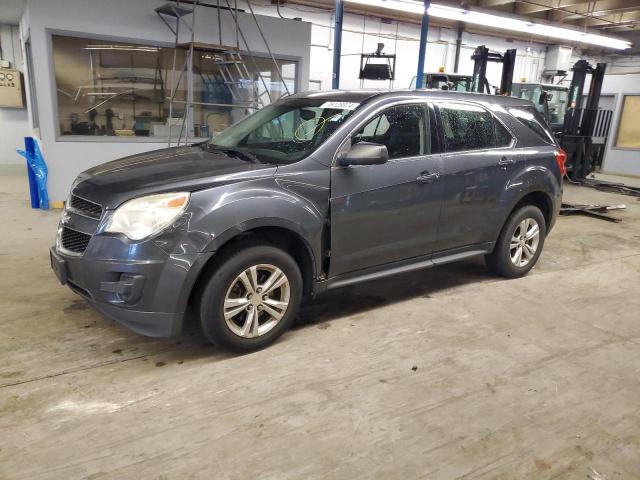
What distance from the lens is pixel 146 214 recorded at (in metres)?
2.66

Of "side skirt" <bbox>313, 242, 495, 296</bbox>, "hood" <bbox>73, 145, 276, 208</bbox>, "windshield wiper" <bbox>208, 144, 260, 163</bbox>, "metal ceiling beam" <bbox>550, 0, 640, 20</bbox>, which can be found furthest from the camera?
"metal ceiling beam" <bbox>550, 0, 640, 20</bbox>

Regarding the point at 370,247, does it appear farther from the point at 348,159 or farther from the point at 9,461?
the point at 9,461

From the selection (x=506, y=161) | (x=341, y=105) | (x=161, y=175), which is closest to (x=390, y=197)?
(x=341, y=105)

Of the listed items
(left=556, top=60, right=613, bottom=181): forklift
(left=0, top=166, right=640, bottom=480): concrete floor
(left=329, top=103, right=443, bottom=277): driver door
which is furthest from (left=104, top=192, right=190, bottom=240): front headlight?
(left=556, top=60, right=613, bottom=181): forklift

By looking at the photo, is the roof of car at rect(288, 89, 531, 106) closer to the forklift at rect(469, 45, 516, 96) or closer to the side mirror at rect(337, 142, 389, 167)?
the side mirror at rect(337, 142, 389, 167)

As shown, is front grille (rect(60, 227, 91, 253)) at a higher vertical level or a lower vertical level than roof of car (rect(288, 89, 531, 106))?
lower

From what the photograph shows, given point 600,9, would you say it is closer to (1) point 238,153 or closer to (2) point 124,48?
(2) point 124,48

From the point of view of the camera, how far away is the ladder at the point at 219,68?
23.0 feet

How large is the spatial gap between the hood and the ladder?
11.8 ft

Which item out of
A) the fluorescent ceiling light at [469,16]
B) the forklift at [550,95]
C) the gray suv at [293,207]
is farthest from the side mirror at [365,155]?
the forklift at [550,95]

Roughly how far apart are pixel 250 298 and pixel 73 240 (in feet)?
3.56

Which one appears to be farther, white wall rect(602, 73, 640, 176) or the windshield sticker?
white wall rect(602, 73, 640, 176)

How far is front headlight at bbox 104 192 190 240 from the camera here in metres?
2.64

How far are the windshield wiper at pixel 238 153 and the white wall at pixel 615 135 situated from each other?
1386 centimetres
